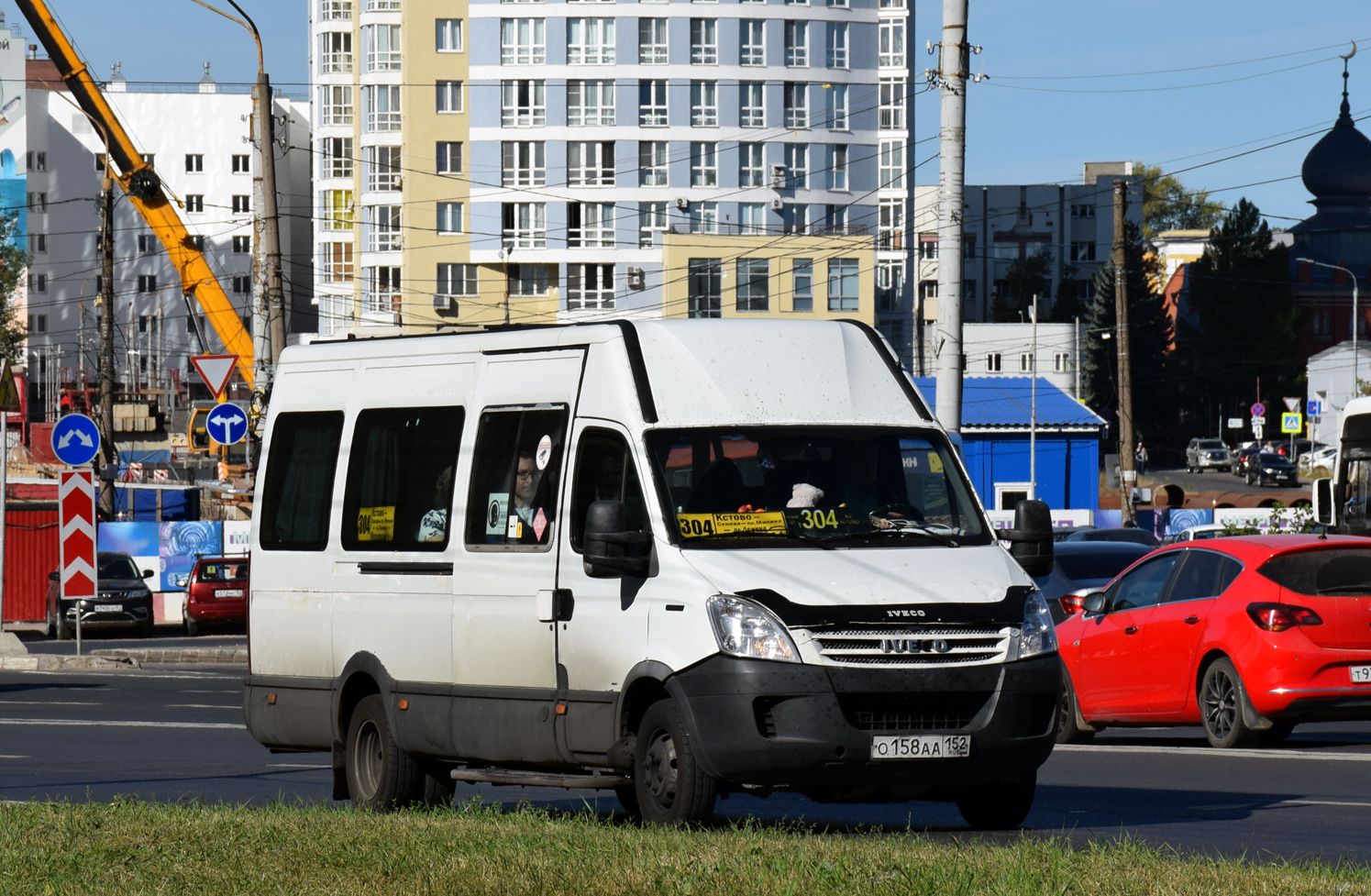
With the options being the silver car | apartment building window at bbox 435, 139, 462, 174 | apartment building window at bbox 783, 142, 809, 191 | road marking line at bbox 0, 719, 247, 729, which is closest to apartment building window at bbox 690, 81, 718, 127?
apartment building window at bbox 783, 142, 809, 191

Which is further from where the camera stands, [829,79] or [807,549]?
[829,79]

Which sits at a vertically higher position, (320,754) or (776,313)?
(776,313)

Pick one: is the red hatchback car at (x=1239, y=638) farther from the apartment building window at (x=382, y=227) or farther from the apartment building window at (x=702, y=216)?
the apartment building window at (x=382, y=227)

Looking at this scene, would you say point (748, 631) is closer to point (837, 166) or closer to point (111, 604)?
point (111, 604)

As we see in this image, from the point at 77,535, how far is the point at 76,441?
57.0 inches

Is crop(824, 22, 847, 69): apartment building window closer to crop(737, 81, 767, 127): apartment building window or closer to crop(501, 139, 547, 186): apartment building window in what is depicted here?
crop(737, 81, 767, 127): apartment building window

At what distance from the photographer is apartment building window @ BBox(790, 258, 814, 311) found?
87062 mm

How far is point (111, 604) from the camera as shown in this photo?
37.4 m

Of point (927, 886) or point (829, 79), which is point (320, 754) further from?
point (829, 79)

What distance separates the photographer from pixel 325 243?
10306 centimetres

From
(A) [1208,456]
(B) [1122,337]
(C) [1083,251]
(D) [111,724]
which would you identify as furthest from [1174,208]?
(D) [111,724]

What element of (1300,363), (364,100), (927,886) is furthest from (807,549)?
(1300,363)

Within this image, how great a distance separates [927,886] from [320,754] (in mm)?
9758

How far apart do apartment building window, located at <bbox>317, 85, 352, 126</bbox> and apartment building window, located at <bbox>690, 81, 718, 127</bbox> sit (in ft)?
73.1
